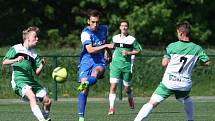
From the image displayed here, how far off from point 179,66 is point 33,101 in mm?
2391

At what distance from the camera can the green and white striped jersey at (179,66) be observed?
40.2ft

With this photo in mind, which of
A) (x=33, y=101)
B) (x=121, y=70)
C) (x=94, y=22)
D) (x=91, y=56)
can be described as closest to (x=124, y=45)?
(x=121, y=70)

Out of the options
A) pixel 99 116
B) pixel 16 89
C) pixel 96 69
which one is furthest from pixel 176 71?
pixel 99 116

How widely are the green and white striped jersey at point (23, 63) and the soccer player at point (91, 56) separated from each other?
98 cm

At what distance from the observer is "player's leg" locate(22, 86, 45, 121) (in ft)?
40.5

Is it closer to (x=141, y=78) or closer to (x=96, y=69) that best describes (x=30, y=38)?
(x=96, y=69)

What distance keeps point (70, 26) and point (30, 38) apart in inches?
951

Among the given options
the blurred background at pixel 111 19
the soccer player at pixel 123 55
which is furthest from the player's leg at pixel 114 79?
the blurred background at pixel 111 19

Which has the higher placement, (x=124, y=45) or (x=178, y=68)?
(x=124, y=45)

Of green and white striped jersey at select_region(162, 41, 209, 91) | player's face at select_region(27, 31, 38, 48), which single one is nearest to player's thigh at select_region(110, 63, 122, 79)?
player's face at select_region(27, 31, 38, 48)

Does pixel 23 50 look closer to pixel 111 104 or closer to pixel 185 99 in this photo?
pixel 185 99

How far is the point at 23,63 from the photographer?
41.4ft

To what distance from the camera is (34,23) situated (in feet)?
116

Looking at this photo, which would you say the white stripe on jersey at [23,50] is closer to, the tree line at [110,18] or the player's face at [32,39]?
the player's face at [32,39]
